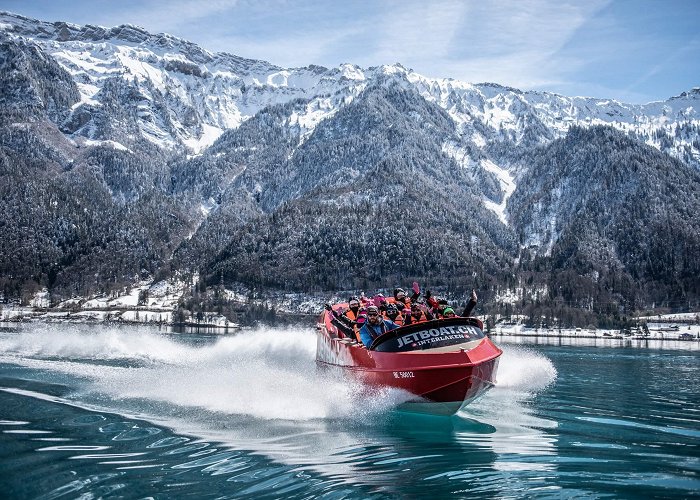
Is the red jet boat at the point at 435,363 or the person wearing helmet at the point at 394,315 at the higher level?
the person wearing helmet at the point at 394,315

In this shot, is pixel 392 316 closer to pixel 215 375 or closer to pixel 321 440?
pixel 321 440

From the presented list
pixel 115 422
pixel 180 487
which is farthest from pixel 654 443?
pixel 115 422

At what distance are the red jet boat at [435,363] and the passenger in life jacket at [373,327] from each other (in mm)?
660

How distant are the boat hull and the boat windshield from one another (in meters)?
0.03

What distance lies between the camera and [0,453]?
15.7 meters

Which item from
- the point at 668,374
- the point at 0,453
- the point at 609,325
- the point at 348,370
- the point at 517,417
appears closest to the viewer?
the point at 0,453

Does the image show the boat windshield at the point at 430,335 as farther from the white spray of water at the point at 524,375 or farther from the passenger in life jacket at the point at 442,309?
the white spray of water at the point at 524,375

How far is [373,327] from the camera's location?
24.8 m

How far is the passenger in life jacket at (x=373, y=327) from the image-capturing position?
24519 millimetres

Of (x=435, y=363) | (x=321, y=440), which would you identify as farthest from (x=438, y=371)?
(x=321, y=440)

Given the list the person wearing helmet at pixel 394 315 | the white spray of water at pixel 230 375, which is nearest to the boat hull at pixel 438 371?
the white spray of water at pixel 230 375

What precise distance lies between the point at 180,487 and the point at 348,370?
1230cm

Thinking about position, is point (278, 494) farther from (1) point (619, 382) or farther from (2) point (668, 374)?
(2) point (668, 374)

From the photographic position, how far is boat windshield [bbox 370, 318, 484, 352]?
21875 mm
